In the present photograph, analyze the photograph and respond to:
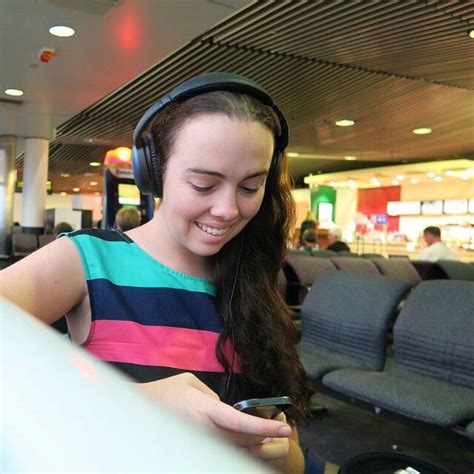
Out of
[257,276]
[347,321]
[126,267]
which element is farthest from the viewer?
[347,321]

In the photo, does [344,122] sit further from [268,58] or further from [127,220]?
[127,220]

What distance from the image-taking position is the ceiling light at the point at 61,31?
5070mm

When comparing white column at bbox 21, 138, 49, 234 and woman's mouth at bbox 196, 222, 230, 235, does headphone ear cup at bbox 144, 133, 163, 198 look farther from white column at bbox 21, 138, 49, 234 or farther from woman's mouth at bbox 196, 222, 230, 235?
white column at bbox 21, 138, 49, 234

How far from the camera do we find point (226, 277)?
101cm

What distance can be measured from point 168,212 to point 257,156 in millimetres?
186

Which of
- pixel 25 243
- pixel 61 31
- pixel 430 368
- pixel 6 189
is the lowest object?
pixel 430 368

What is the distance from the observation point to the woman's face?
84cm

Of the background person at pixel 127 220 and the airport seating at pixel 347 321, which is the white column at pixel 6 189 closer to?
the background person at pixel 127 220

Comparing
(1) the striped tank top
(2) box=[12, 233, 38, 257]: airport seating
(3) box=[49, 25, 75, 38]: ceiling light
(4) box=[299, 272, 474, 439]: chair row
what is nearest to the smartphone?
(1) the striped tank top

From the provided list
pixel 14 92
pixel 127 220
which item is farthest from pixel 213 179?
pixel 14 92

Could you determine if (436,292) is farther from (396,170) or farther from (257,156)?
(396,170)

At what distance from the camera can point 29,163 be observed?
11.6 metres

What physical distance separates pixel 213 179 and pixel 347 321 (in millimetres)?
2461

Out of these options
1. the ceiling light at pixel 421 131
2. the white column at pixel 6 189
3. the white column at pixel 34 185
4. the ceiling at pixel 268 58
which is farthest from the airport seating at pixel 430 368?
the white column at pixel 6 189
